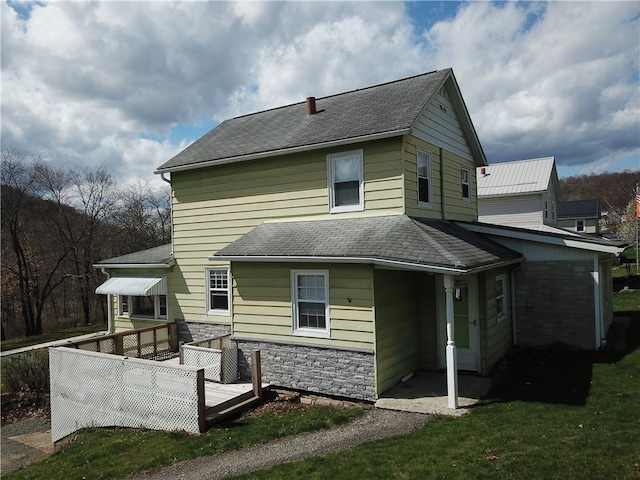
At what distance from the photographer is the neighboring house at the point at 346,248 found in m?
9.33

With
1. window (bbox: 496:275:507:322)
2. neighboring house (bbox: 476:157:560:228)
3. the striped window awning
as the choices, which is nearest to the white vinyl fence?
the striped window awning

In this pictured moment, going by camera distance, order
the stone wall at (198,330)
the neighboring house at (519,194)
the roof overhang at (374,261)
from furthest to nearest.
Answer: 1. the neighboring house at (519,194)
2. the stone wall at (198,330)
3. the roof overhang at (374,261)

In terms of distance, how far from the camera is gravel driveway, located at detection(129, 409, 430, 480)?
6.71 metres

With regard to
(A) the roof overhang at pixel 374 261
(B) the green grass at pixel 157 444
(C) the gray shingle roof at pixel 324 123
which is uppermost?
(C) the gray shingle roof at pixel 324 123

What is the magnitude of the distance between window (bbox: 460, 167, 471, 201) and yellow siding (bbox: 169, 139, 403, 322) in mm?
4530

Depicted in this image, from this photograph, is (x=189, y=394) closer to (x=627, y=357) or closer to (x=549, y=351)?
(x=549, y=351)

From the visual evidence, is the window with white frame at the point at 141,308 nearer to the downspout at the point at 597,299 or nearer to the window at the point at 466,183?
the window at the point at 466,183

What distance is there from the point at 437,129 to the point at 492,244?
11.8 feet

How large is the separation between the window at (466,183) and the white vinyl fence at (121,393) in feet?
32.6

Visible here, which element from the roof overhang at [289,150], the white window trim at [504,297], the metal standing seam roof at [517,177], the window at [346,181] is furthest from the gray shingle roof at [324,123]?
the metal standing seam roof at [517,177]

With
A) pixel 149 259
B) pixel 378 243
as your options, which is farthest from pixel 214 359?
pixel 149 259

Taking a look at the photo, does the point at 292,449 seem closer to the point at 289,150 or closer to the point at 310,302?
the point at 310,302

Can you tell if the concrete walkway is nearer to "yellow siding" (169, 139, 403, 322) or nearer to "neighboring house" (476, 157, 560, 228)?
"yellow siding" (169, 139, 403, 322)

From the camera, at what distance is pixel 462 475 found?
5.54 meters
